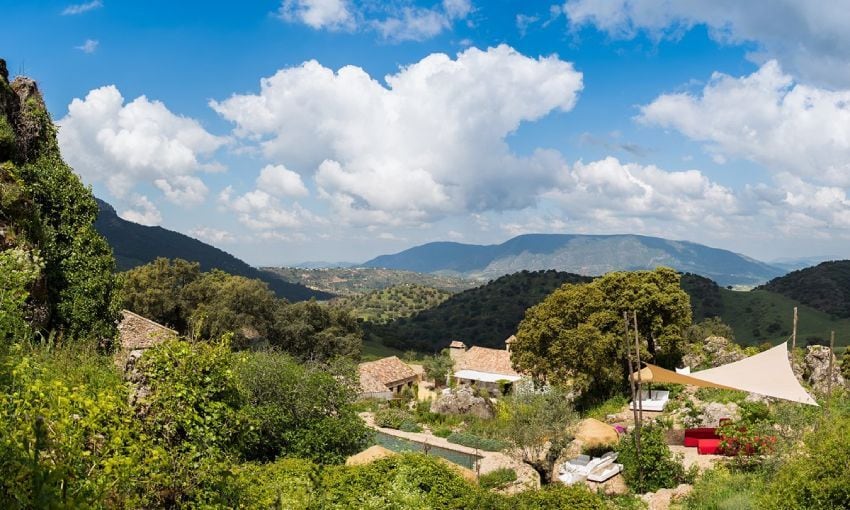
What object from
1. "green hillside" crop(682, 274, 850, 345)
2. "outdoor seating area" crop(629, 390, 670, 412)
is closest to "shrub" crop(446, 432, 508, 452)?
"outdoor seating area" crop(629, 390, 670, 412)

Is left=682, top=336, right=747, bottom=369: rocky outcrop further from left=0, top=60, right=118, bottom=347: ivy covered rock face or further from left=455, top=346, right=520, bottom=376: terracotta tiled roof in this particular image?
left=0, top=60, right=118, bottom=347: ivy covered rock face

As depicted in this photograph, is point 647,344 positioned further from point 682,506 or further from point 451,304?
point 451,304

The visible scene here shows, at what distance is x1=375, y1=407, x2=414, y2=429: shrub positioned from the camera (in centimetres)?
3569

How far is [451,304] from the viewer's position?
133m

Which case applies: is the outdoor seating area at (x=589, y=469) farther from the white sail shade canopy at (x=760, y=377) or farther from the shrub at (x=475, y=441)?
the shrub at (x=475, y=441)

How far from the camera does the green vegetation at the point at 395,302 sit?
14562 centimetres

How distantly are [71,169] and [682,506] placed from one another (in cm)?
2301

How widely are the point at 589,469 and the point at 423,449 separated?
10.7 meters

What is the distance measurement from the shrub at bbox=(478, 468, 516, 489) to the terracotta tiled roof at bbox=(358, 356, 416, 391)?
25.3 meters

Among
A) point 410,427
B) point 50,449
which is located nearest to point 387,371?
point 410,427

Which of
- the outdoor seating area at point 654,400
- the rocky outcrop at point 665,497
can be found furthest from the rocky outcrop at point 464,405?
the rocky outcrop at point 665,497

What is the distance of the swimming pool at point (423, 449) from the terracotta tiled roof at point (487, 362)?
2508cm

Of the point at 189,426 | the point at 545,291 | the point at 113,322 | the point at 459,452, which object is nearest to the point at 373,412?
the point at 459,452

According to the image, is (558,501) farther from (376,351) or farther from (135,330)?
(376,351)
